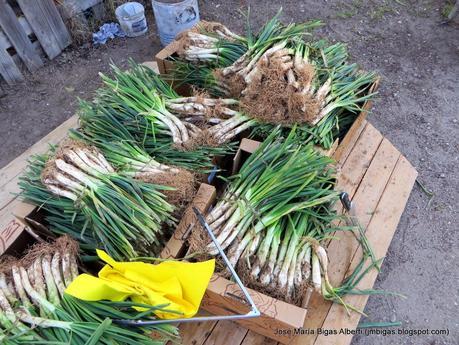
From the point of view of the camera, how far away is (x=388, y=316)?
2.34 meters

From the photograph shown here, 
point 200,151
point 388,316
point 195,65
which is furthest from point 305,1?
point 388,316

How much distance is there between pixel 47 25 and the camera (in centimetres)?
394

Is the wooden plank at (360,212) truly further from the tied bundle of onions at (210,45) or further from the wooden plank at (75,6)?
the wooden plank at (75,6)

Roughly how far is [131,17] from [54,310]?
11.4 feet

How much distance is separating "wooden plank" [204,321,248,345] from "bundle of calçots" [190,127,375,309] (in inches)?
13.2

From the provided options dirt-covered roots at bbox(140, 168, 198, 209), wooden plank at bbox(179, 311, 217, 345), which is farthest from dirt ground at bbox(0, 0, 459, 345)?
dirt-covered roots at bbox(140, 168, 198, 209)

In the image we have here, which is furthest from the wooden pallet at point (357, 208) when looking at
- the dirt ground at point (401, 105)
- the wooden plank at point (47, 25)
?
the wooden plank at point (47, 25)

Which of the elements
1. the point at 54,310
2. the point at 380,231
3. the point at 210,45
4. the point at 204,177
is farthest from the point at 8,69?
the point at 380,231

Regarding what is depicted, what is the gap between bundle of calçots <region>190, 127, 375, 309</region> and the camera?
1.79 metres

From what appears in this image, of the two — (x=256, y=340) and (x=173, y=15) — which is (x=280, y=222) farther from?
(x=173, y=15)

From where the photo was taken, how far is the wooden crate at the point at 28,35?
3.64 metres

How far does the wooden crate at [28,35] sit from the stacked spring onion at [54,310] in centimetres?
274

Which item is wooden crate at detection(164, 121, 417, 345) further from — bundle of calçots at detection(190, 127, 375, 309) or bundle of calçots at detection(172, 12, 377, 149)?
→ bundle of calçots at detection(172, 12, 377, 149)

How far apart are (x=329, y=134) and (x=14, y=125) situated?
292 centimetres
